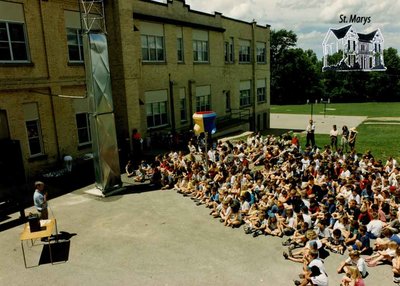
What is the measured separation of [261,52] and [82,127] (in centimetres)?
2634

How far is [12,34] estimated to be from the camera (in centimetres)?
1658

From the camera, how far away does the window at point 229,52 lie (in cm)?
3388

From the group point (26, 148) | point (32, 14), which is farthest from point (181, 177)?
point (32, 14)

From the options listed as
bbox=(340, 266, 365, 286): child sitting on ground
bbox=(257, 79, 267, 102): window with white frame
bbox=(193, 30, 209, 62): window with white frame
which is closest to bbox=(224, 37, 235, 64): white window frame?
bbox=(193, 30, 209, 62): window with white frame

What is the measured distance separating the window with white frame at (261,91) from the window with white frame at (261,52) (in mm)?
2333

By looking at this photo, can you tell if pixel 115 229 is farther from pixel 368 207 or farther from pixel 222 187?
pixel 368 207

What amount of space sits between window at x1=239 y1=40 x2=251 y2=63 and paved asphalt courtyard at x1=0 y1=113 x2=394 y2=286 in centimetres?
2577

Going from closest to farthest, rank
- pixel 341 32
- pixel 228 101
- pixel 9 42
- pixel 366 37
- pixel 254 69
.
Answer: pixel 9 42, pixel 228 101, pixel 254 69, pixel 341 32, pixel 366 37

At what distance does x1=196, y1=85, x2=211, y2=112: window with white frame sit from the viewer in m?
29.9

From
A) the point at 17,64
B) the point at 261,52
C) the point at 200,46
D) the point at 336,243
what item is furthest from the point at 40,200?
the point at 261,52

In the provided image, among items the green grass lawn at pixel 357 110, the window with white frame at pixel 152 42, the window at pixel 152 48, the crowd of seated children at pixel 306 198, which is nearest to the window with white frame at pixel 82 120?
the crowd of seated children at pixel 306 198

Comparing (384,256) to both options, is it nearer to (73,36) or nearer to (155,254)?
(155,254)

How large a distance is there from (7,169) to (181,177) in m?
7.89

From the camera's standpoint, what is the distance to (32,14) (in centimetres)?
1703
